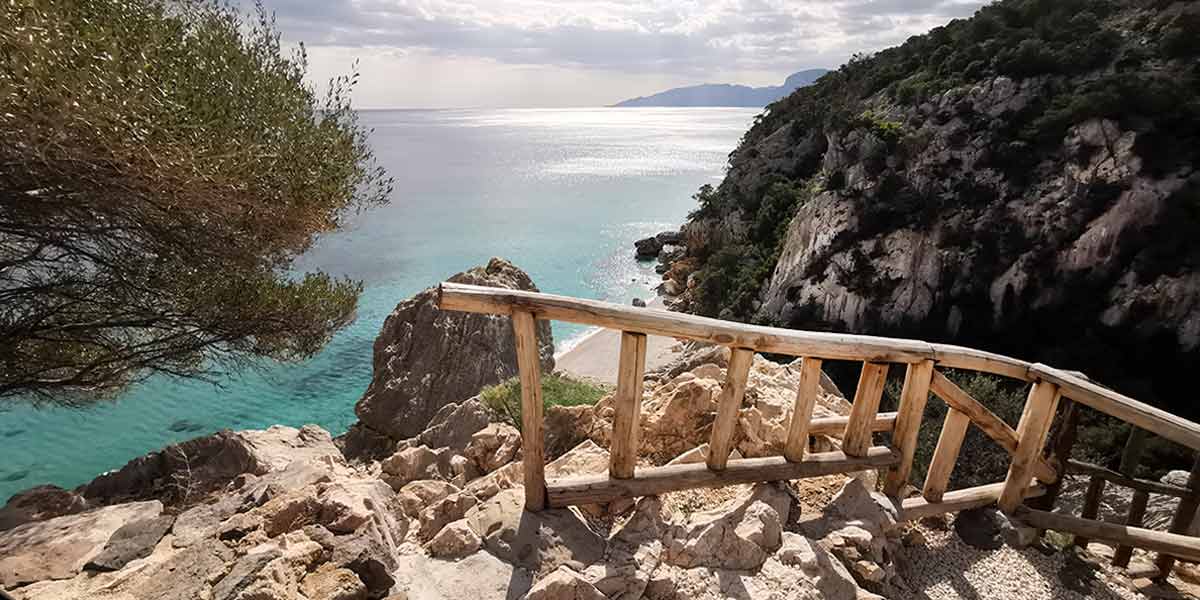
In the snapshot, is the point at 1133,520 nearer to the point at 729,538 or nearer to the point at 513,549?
the point at 729,538

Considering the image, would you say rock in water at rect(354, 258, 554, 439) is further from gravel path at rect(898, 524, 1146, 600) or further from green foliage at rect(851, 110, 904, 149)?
green foliage at rect(851, 110, 904, 149)

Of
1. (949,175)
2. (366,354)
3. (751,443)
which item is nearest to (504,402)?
(751,443)

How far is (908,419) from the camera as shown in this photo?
4977 millimetres

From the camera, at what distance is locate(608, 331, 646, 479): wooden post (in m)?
4.18

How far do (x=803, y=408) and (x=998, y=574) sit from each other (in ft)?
6.53

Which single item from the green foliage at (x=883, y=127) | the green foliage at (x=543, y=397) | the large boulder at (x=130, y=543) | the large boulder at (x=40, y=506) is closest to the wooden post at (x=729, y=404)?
the large boulder at (x=130, y=543)

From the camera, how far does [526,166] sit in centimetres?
13575

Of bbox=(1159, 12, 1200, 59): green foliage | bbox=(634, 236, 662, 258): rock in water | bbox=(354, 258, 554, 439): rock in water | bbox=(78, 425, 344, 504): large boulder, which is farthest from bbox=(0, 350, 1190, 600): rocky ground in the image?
bbox=(634, 236, 662, 258): rock in water

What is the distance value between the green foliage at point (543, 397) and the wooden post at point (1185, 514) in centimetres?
612

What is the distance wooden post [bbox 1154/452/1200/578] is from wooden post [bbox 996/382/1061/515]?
1044 mm

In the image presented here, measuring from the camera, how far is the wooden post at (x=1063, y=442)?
16.7 ft

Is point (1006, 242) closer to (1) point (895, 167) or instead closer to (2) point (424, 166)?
(1) point (895, 167)

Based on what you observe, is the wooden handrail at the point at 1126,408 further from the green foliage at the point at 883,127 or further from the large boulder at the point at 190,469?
the green foliage at the point at 883,127

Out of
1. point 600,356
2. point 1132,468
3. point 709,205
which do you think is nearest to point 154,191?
point 1132,468
